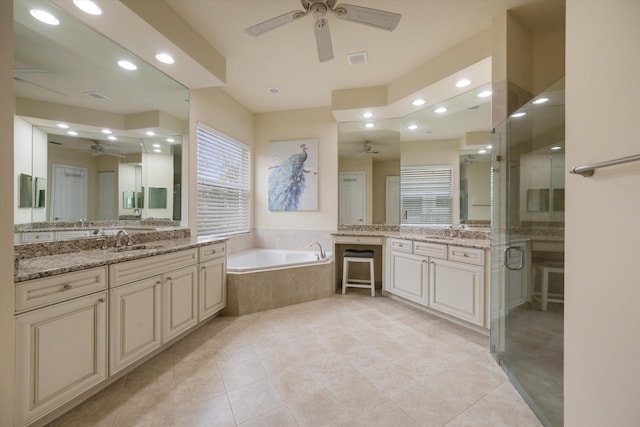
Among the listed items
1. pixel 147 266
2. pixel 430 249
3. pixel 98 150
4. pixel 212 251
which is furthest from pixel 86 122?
pixel 430 249

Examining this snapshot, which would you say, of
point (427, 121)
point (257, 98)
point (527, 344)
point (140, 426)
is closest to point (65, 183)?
point (140, 426)

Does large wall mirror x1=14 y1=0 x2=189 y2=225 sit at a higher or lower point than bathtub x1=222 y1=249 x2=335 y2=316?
higher

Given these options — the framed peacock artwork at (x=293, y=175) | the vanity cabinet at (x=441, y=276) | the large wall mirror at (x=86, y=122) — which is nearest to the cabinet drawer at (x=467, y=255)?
the vanity cabinet at (x=441, y=276)

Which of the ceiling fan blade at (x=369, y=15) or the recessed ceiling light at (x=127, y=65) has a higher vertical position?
the ceiling fan blade at (x=369, y=15)

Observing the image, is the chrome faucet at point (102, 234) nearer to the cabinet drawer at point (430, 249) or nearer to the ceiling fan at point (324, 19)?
the ceiling fan at point (324, 19)

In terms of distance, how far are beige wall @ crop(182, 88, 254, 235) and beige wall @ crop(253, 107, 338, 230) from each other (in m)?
0.31

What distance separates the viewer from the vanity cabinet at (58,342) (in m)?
1.26

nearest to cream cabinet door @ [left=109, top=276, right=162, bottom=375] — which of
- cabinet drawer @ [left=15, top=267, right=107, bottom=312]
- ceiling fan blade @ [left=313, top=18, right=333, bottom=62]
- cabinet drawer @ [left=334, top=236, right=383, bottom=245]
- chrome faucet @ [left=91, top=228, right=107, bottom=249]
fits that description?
cabinet drawer @ [left=15, top=267, right=107, bottom=312]

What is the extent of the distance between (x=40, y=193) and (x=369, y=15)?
97.6 inches

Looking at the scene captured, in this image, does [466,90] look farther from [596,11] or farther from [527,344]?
[527,344]

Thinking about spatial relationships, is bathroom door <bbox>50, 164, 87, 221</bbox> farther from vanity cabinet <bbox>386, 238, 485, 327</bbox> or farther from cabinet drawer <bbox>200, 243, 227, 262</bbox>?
vanity cabinet <bbox>386, 238, 485, 327</bbox>

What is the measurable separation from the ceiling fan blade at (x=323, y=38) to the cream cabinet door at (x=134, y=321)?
2.21 m

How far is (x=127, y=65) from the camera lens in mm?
2262

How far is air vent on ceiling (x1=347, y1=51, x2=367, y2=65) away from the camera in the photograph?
2.73 metres
